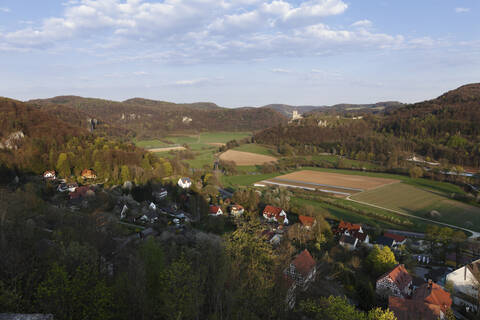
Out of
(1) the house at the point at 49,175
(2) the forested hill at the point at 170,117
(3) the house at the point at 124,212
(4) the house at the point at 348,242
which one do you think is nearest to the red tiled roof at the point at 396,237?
(4) the house at the point at 348,242

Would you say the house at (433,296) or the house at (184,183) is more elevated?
the house at (184,183)

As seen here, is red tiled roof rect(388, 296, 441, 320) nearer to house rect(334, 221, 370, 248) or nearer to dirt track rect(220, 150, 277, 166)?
house rect(334, 221, 370, 248)

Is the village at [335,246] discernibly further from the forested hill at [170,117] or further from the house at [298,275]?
the forested hill at [170,117]

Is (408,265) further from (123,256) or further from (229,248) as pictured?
(123,256)

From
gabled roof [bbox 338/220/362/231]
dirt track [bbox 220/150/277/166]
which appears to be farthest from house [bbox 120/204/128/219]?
dirt track [bbox 220/150/277/166]

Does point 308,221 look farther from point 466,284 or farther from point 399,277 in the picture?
point 466,284

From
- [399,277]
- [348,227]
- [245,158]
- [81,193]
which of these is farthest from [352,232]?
[245,158]
